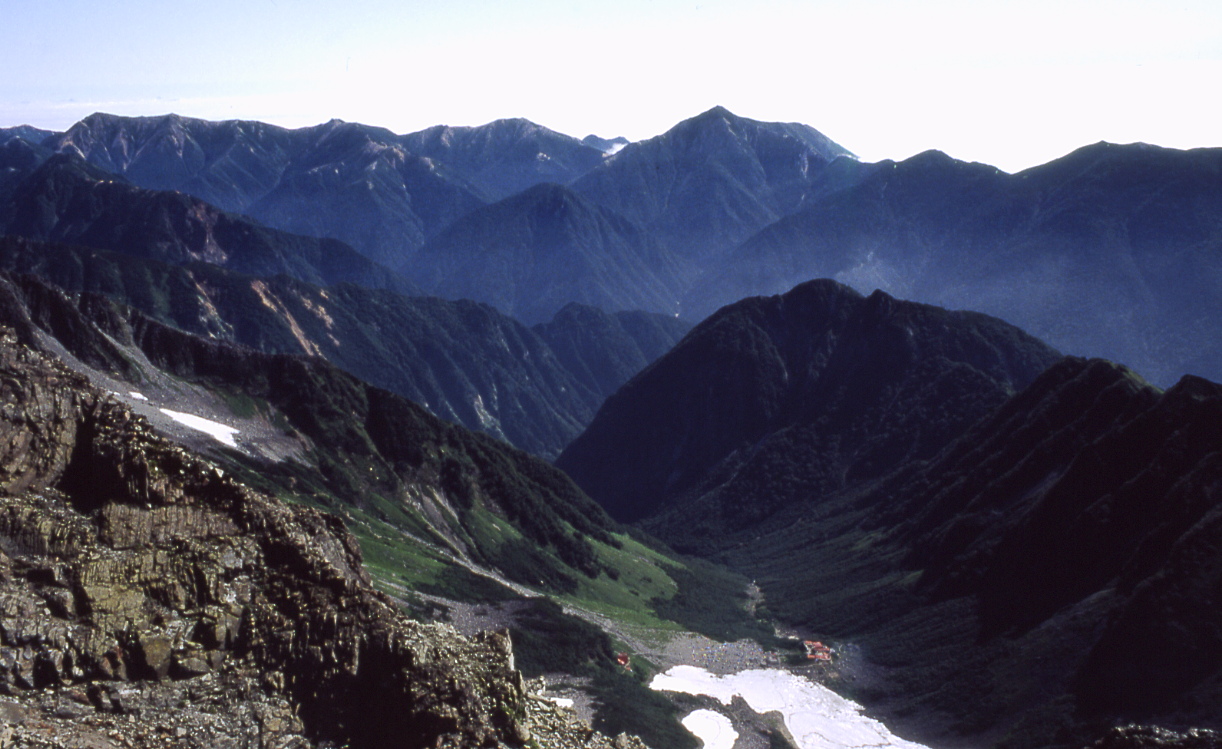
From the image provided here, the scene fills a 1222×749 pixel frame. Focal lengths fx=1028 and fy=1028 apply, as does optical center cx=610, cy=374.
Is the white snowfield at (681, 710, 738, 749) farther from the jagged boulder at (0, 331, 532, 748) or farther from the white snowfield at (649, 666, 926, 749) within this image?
the jagged boulder at (0, 331, 532, 748)

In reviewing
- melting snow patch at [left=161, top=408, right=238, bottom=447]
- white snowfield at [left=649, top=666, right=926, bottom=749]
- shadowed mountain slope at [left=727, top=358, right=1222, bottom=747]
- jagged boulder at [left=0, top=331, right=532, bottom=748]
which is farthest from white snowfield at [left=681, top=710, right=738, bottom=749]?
melting snow patch at [left=161, top=408, right=238, bottom=447]

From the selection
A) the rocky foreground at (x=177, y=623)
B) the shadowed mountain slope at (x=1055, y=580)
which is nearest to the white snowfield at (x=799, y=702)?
the shadowed mountain slope at (x=1055, y=580)

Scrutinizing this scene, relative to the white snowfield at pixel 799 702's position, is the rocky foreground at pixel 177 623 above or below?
above

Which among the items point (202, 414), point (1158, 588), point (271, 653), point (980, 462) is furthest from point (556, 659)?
point (980, 462)

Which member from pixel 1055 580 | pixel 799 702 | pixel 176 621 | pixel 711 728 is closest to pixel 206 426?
pixel 711 728

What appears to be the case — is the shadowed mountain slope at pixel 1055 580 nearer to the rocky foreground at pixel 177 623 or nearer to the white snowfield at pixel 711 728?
the white snowfield at pixel 711 728

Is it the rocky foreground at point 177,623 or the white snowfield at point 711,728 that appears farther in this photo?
the white snowfield at point 711,728

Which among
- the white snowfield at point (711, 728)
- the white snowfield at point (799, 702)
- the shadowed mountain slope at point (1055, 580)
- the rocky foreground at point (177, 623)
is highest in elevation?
the rocky foreground at point (177, 623)

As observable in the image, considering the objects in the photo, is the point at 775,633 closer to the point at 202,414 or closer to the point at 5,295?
the point at 202,414
